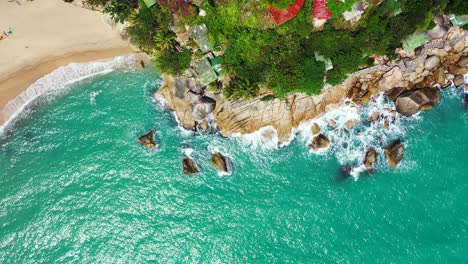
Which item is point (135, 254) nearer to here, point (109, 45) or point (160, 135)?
point (160, 135)

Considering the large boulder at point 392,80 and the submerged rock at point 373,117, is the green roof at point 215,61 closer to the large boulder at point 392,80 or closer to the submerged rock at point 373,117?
the large boulder at point 392,80

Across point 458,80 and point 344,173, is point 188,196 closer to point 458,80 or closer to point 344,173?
point 344,173

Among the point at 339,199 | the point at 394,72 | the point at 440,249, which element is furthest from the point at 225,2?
the point at 440,249

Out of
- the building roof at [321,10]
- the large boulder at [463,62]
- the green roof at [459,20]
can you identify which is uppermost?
the building roof at [321,10]

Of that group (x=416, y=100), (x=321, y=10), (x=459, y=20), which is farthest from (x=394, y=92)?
(x=321, y=10)

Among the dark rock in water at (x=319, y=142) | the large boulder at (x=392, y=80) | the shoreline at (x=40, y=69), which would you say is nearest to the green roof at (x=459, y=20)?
the large boulder at (x=392, y=80)
